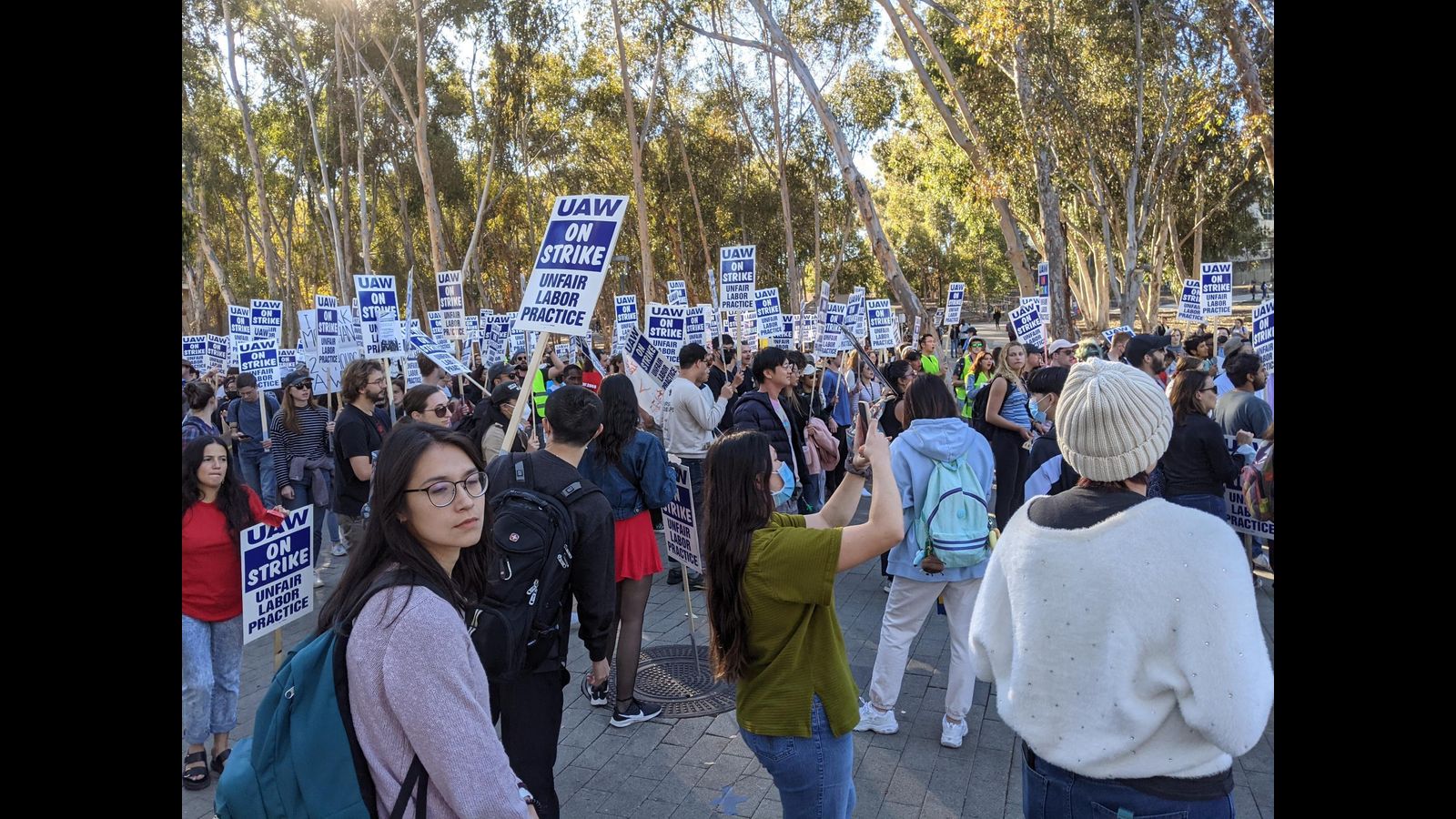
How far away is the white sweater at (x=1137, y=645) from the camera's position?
6.23 feet

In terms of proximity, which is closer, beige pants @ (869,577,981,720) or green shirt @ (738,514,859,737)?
green shirt @ (738,514,859,737)

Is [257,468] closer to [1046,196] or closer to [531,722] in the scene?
[531,722]

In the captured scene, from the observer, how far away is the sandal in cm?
448

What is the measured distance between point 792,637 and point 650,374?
7.32 meters

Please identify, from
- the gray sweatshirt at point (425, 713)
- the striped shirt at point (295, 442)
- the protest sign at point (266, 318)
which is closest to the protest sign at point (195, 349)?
the protest sign at point (266, 318)

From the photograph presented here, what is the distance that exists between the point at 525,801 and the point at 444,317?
13.7 metres

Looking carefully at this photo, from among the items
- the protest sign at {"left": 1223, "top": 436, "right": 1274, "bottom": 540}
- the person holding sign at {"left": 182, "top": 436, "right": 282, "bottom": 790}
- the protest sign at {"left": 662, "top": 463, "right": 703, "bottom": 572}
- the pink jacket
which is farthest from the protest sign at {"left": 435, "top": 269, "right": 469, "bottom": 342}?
the protest sign at {"left": 1223, "top": 436, "right": 1274, "bottom": 540}

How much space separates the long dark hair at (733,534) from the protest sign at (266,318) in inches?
413

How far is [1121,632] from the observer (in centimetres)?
199

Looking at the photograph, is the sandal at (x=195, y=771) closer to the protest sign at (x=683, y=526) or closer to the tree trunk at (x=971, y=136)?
the protest sign at (x=683, y=526)

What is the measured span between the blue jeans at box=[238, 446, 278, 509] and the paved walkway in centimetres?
408

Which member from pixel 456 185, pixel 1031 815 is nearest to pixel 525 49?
pixel 456 185

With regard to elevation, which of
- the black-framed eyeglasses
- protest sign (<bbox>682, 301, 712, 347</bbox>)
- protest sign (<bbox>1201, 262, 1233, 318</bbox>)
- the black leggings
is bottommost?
the black leggings

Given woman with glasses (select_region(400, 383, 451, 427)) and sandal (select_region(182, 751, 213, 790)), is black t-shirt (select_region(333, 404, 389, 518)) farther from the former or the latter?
sandal (select_region(182, 751, 213, 790))
